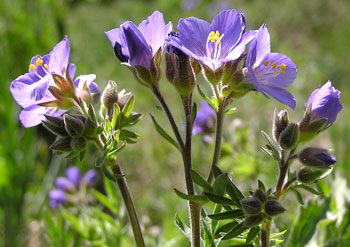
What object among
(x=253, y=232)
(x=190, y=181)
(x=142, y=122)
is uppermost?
(x=142, y=122)

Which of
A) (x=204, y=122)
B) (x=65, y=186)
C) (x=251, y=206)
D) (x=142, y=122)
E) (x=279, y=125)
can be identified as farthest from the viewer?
(x=142, y=122)

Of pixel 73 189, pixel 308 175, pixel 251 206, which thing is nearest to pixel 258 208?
pixel 251 206

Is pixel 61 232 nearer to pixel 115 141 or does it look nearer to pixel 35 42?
pixel 115 141

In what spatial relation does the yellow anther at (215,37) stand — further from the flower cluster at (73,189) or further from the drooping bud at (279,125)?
the flower cluster at (73,189)

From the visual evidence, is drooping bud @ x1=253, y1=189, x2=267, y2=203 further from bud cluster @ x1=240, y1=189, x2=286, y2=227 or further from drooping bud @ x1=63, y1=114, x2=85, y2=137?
drooping bud @ x1=63, y1=114, x2=85, y2=137

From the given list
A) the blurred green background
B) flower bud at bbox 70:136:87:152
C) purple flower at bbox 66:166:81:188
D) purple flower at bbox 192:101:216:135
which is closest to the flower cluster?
purple flower at bbox 66:166:81:188

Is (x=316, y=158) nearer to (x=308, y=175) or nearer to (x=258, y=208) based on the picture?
(x=308, y=175)
